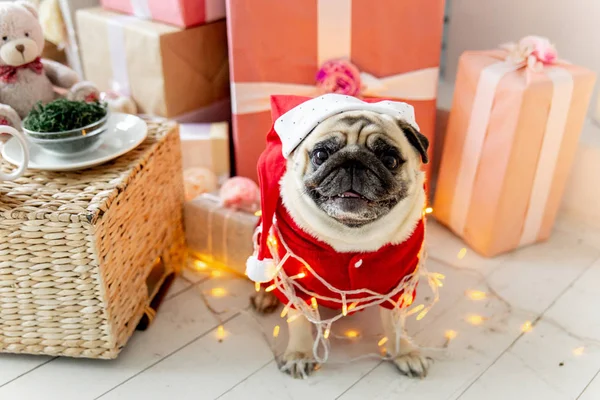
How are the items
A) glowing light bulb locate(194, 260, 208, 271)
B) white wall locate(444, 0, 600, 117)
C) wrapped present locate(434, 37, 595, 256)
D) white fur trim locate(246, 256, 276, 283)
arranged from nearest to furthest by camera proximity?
white fur trim locate(246, 256, 276, 283) < wrapped present locate(434, 37, 595, 256) < glowing light bulb locate(194, 260, 208, 271) < white wall locate(444, 0, 600, 117)

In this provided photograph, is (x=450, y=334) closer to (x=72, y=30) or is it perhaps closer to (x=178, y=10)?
(x=178, y=10)

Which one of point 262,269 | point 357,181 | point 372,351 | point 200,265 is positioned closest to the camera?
point 357,181

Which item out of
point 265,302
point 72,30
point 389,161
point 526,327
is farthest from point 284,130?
point 72,30

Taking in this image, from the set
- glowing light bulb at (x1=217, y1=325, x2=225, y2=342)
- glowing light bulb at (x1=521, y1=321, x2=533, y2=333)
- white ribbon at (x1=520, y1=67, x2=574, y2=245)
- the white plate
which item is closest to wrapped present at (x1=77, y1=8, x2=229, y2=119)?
the white plate

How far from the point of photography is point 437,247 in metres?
1.33

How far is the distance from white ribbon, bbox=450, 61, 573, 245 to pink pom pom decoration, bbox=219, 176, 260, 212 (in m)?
0.45

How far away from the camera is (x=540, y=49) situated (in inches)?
45.9

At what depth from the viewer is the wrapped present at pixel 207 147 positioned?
1.32m

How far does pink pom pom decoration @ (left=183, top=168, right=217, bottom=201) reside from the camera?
132 centimetres

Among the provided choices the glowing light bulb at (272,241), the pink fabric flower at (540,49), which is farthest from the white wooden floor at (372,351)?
the pink fabric flower at (540,49)

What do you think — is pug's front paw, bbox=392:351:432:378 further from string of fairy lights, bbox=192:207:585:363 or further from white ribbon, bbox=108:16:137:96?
white ribbon, bbox=108:16:137:96

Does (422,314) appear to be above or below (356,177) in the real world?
below

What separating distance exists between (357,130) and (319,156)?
64 millimetres

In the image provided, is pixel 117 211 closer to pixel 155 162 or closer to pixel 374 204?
pixel 155 162
